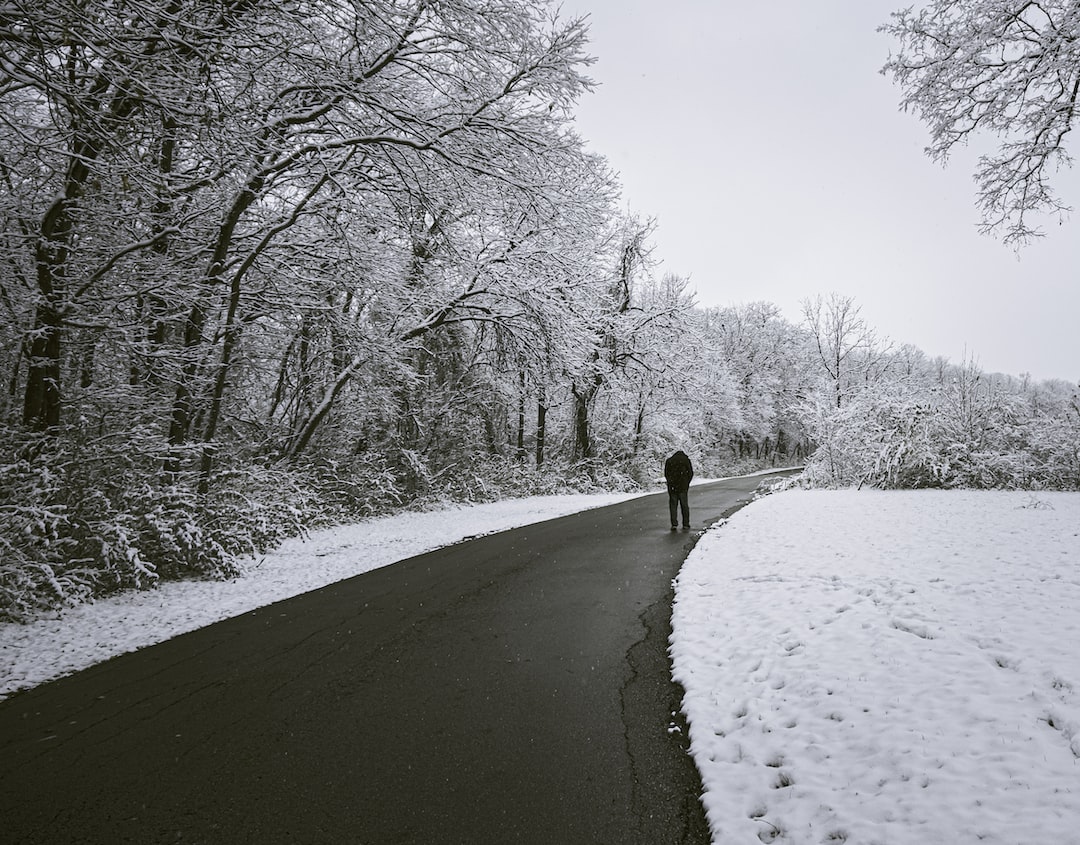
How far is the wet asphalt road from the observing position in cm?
261

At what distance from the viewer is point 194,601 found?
6.51 metres

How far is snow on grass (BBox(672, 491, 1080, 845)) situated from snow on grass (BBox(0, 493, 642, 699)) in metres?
5.00

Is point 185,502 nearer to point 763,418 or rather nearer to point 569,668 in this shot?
point 569,668

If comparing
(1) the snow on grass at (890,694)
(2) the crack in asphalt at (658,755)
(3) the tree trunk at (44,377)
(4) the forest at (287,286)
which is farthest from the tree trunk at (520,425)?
(2) the crack in asphalt at (658,755)

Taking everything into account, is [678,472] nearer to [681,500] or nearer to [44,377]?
[681,500]

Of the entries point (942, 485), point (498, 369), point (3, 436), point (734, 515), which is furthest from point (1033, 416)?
point (3, 436)

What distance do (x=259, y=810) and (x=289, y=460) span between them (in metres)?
11.4

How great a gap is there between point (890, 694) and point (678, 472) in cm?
803

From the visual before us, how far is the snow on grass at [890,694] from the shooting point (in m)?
2.49

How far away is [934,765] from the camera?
273cm

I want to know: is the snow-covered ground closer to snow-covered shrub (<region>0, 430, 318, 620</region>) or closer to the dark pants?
snow-covered shrub (<region>0, 430, 318, 620</region>)

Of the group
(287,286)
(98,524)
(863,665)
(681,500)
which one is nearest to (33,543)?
(98,524)

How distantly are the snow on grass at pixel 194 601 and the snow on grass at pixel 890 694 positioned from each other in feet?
16.4

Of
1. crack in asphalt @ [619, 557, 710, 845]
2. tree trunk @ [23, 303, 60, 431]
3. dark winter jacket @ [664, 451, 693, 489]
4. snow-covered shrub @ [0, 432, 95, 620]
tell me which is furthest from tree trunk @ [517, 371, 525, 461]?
crack in asphalt @ [619, 557, 710, 845]
